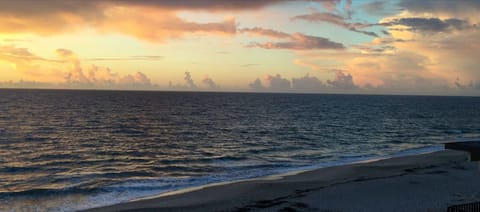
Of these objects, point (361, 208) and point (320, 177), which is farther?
point (320, 177)

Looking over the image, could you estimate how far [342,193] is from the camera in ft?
72.7

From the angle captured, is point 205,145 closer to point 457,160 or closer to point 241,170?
point 241,170

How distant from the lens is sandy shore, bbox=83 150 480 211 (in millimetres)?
19328

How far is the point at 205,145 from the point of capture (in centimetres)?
4441

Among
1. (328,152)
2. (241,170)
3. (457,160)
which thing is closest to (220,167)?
(241,170)

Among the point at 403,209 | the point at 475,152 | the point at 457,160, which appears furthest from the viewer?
the point at 457,160

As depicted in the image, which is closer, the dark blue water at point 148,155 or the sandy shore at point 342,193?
the sandy shore at point 342,193

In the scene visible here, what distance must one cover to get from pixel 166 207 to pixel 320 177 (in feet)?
38.6

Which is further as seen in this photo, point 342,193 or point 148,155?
point 148,155

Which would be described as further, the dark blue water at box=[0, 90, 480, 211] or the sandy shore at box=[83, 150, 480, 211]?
the dark blue water at box=[0, 90, 480, 211]

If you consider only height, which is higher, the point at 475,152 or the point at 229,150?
the point at 475,152

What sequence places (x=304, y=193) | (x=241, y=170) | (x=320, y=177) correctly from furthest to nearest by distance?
(x=241, y=170), (x=320, y=177), (x=304, y=193)

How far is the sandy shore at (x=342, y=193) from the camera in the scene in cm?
1933

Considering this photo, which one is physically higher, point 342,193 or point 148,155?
point 342,193
